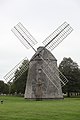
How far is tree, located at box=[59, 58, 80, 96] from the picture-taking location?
83.6m

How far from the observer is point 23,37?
2032 inches

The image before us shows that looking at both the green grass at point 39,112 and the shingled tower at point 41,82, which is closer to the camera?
the green grass at point 39,112

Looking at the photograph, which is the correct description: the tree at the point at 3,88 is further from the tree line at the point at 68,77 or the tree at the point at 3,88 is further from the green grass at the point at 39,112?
the green grass at the point at 39,112

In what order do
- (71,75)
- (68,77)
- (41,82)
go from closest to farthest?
(41,82)
(68,77)
(71,75)

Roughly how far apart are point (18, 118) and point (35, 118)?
39.2 inches

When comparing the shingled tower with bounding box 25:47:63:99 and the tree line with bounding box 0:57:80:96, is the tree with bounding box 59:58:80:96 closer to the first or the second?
the tree line with bounding box 0:57:80:96

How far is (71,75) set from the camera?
3314 inches

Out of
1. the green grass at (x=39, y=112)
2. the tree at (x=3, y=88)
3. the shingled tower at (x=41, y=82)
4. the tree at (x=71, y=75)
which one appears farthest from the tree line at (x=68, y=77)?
the green grass at (x=39, y=112)

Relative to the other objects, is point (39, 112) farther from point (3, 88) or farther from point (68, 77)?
point (3, 88)

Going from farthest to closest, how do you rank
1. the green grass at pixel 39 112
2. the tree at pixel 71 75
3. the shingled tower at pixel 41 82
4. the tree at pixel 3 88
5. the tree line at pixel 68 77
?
the tree at pixel 3 88, the tree at pixel 71 75, the tree line at pixel 68 77, the shingled tower at pixel 41 82, the green grass at pixel 39 112

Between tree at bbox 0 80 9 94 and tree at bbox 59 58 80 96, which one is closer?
tree at bbox 59 58 80 96

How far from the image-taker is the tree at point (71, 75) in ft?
274

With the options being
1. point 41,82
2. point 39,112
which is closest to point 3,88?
point 41,82

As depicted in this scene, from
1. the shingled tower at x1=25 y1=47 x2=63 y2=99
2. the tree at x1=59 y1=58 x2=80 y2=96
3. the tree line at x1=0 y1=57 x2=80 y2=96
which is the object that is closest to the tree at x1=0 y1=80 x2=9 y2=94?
the tree line at x1=0 y1=57 x2=80 y2=96
